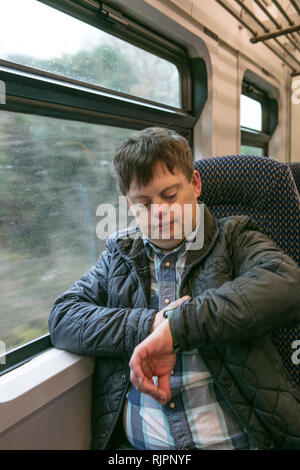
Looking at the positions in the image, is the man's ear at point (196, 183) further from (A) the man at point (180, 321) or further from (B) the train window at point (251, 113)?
(B) the train window at point (251, 113)

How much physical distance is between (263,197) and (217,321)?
473 millimetres

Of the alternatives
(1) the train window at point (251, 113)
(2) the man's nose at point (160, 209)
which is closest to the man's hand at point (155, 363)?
(2) the man's nose at point (160, 209)

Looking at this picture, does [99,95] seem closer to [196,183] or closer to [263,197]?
[196,183]

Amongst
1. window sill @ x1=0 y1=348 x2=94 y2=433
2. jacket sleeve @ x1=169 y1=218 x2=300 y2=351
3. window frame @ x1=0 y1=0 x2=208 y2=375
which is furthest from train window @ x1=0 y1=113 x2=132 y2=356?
jacket sleeve @ x1=169 y1=218 x2=300 y2=351

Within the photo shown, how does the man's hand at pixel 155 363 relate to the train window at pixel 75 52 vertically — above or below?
below

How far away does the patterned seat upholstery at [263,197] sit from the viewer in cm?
105

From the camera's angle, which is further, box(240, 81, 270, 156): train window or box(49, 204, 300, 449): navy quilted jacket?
box(240, 81, 270, 156): train window

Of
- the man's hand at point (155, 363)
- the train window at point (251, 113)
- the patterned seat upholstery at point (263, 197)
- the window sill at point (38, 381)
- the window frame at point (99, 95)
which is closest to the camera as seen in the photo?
the man's hand at point (155, 363)

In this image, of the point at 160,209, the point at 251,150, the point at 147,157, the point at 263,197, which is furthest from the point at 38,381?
the point at 251,150

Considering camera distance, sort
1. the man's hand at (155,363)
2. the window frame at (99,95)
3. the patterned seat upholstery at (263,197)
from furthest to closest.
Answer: the window frame at (99,95)
the patterned seat upholstery at (263,197)
the man's hand at (155,363)

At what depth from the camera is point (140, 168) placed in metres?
0.95

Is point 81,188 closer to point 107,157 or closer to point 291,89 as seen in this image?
point 107,157

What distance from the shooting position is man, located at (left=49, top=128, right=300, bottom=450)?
2.72 feet

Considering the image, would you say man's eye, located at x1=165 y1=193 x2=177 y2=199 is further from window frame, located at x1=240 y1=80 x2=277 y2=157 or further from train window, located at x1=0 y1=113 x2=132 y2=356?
window frame, located at x1=240 y1=80 x2=277 y2=157
